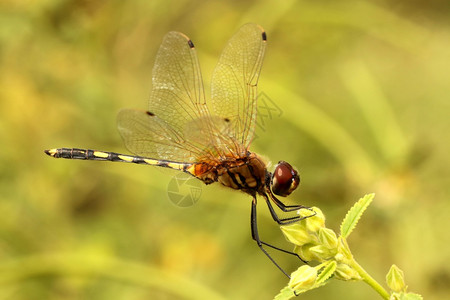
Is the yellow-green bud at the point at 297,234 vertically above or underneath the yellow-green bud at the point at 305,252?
above

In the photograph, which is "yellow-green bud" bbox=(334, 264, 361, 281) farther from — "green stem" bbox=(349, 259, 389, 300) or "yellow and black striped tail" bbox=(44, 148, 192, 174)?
"yellow and black striped tail" bbox=(44, 148, 192, 174)

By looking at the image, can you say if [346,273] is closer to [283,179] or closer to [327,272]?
[327,272]

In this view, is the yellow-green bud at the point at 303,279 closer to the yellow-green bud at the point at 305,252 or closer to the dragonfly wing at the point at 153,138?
the yellow-green bud at the point at 305,252

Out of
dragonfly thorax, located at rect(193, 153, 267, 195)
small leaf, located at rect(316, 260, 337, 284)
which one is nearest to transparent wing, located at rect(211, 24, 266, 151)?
dragonfly thorax, located at rect(193, 153, 267, 195)

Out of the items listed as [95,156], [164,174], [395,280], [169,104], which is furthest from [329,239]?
[164,174]

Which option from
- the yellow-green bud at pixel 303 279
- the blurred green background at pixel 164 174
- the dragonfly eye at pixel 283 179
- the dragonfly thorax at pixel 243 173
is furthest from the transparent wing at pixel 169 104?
the yellow-green bud at pixel 303 279

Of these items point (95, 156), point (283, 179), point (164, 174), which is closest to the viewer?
point (283, 179)
